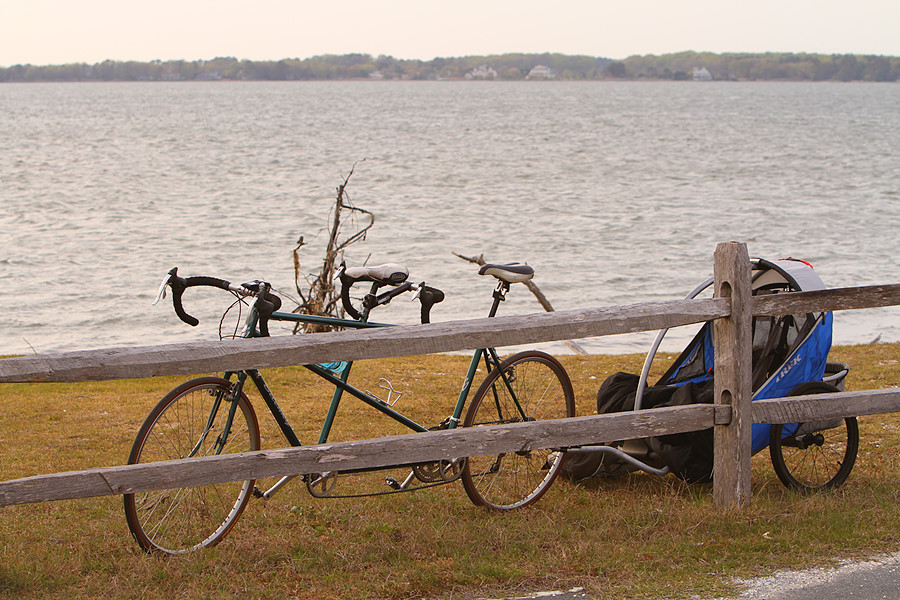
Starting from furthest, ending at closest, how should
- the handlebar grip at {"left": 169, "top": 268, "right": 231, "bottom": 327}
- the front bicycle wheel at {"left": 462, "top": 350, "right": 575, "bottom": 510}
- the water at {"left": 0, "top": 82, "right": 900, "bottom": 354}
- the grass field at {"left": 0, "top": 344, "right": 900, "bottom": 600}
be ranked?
the water at {"left": 0, "top": 82, "right": 900, "bottom": 354}, the front bicycle wheel at {"left": 462, "top": 350, "right": 575, "bottom": 510}, the handlebar grip at {"left": 169, "top": 268, "right": 231, "bottom": 327}, the grass field at {"left": 0, "top": 344, "right": 900, "bottom": 600}

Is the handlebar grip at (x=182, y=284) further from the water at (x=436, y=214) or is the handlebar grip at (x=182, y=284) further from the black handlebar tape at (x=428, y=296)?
the water at (x=436, y=214)

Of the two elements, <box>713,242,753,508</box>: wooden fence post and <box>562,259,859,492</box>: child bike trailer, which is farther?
<box>562,259,859,492</box>: child bike trailer

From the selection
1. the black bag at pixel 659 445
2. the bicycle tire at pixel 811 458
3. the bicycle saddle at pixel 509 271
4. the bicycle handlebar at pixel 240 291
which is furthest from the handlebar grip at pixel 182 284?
the bicycle tire at pixel 811 458

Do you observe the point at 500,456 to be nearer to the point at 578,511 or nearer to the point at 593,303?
the point at 578,511

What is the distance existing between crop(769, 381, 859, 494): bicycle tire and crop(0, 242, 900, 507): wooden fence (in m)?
0.34

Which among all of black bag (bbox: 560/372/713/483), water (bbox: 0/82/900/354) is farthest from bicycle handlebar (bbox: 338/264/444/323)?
water (bbox: 0/82/900/354)

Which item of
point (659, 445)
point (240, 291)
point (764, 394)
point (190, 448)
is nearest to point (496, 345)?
point (240, 291)

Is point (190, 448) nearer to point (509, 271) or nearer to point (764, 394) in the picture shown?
point (509, 271)

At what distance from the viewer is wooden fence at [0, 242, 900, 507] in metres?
3.67

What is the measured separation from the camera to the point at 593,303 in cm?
1842

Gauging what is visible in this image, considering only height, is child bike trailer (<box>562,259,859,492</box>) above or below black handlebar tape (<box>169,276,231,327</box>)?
below

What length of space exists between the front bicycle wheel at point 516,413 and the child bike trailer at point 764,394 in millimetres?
278

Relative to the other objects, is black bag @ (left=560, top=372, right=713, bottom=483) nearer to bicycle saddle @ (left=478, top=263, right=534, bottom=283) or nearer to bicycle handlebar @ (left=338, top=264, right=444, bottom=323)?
bicycle saddle @ (left=478, top=263, right=534, bottom=283)

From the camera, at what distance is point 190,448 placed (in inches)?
175
